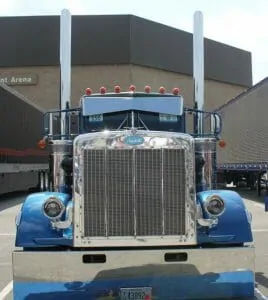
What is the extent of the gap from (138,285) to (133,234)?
1.58 feet

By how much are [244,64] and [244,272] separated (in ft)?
216

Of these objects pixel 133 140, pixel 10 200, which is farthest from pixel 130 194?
pixel 10 200

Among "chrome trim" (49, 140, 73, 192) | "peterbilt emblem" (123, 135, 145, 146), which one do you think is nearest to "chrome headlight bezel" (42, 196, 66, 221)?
"peterbilt emblem" (123, 135, 145, 146)

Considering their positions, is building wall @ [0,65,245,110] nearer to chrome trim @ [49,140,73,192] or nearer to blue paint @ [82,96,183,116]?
blue paint @ [82,96,183,116]

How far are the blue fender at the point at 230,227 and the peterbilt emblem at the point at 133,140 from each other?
3.00 ft

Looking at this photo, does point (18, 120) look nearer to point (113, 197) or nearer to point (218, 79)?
point (113, 197)

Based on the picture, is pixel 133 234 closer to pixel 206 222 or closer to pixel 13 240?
pixel 206 222

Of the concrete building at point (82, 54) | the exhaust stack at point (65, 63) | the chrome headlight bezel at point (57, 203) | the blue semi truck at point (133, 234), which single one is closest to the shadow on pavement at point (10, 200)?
the exhaust stack at point (65, 63)

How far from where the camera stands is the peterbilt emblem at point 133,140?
242 inches

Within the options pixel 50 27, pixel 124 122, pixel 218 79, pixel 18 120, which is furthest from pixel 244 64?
pixel 124 122

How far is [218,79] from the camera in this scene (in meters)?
65.2

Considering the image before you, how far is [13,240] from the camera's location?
1370 cm

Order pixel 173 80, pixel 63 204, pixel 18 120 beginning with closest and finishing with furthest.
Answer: pixel 63 204, pixel 18 120, pixel 173 80

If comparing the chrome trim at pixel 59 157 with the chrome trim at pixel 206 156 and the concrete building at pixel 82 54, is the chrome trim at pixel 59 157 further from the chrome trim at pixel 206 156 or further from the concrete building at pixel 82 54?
the concrete building at pixel 82 54
